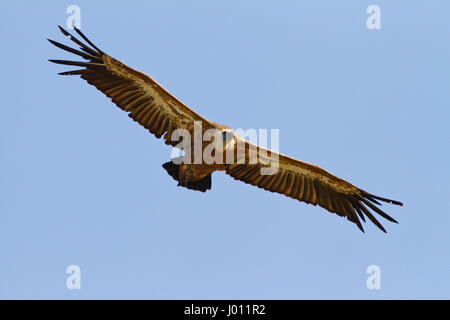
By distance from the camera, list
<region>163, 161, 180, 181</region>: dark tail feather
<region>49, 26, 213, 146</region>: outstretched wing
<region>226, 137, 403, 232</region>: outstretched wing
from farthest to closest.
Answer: <region>226, 137, 403, 232</region>: outstretched wing
<region>163, 161, 180, 181</region>: dark tail feather
<region>49, 26, 213, 146</region>: outstretched wing

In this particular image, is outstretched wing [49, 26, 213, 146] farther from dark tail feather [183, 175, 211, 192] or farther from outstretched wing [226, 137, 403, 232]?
outstretched wing [226, 137, 403, 232]

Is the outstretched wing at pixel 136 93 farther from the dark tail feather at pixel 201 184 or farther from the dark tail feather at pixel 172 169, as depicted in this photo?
the dark tail feather at pixel 201 184

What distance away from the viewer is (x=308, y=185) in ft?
42.0

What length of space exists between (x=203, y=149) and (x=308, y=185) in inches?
85.7

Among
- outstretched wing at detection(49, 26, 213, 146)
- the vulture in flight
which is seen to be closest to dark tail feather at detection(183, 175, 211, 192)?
the vulture in flight

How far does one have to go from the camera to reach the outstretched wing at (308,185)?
41.2 feet

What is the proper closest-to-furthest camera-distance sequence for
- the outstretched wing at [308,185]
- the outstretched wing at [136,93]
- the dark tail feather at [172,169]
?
the outstretched wing at [136,93] < the dark tail feather at [172,169] < the outstretched wing at [308,185]

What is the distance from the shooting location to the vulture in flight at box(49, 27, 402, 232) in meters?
11.5

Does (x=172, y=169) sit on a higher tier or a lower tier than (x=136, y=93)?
lower

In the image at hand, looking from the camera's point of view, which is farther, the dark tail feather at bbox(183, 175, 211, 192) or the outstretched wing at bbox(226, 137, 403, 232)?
the outstretched wing at bbox(226, 137, 403, 232)

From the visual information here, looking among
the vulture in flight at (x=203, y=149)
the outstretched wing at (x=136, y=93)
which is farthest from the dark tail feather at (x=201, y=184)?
the outstretched wing at (x=136, y=93)

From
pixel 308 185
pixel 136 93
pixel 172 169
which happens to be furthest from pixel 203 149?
pixel 308 185

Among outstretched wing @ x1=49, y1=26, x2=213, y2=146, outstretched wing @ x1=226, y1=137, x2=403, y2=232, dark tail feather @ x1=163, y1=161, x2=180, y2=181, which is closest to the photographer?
outstretched wing @ x1=49, y1=26, x2=213, y2=146

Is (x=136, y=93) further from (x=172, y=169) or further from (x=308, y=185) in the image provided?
(x=308, y=185)
